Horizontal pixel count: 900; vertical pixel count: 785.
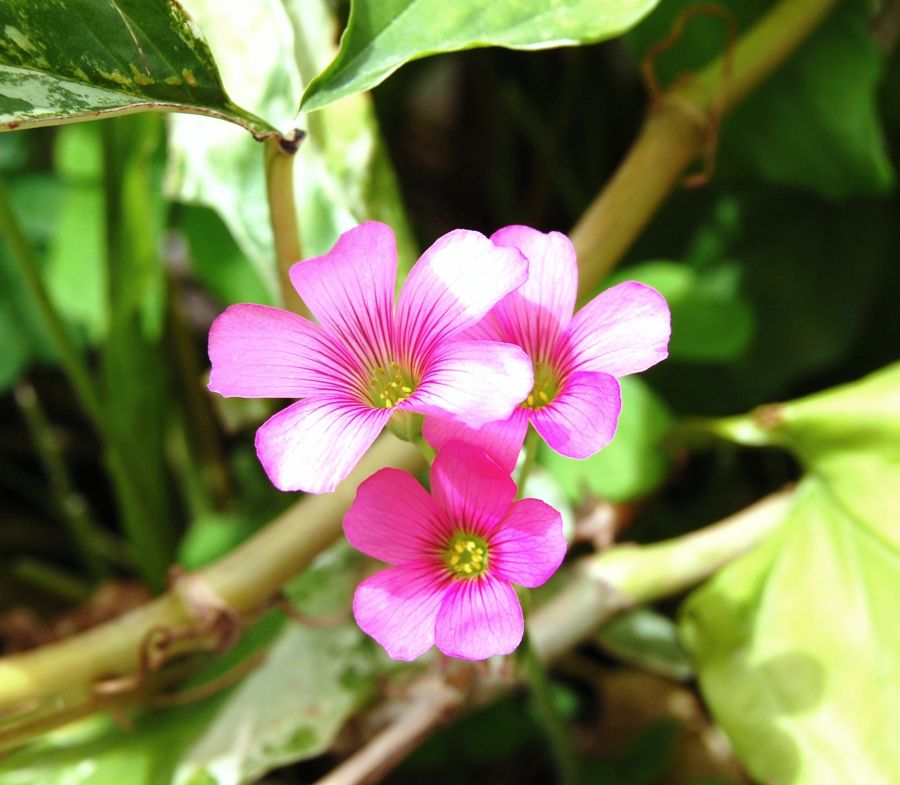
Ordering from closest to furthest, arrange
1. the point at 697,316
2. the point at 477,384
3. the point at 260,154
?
the point at 477,384 < the point at 260,154 < the point at 697,316

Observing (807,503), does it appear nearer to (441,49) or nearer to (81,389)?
(441,49)

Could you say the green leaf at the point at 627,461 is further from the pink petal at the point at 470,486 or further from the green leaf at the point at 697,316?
the pink petal at the point at 470,486

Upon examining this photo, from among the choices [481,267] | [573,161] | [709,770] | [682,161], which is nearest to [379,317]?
[481,267]

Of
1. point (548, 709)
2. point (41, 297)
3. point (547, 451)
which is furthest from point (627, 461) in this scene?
point (41, 297)

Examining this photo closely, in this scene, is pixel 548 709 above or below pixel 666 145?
below

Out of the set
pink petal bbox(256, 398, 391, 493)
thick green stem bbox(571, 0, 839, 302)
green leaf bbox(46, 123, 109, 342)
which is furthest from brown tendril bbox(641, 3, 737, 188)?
green leaf bbox(46, 123, 109, 342)

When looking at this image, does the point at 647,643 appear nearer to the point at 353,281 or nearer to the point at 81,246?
the point at 353,281
